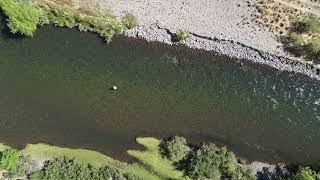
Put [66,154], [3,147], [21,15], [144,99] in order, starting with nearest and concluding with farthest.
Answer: [21,15]
[3,147]
[66,154]
[144,99]

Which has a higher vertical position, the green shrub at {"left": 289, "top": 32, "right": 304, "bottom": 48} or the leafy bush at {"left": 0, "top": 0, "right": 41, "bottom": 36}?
the green shrub at {"left": 289, "top": 32, "right": 304, "bottom": 48}

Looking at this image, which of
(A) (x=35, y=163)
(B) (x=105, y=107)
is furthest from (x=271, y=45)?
(A) (x=35, y=163)

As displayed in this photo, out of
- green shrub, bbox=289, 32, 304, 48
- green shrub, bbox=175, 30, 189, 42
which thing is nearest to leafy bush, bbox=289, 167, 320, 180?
green shrub, bbox=289, 32, 304, 48

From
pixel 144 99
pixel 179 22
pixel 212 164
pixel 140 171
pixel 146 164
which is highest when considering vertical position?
pixel 179 22

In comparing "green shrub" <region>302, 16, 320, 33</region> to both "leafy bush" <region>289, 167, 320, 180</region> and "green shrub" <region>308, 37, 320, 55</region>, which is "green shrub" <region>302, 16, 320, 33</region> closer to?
"green shrub" <region>308, 37, 320, 55</region>

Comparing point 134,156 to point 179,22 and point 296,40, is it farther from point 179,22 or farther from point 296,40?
point 296,40

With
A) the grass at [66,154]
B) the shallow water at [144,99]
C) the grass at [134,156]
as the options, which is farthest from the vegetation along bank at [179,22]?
the grass at [66,154]

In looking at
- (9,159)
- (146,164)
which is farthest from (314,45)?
(9,159)
